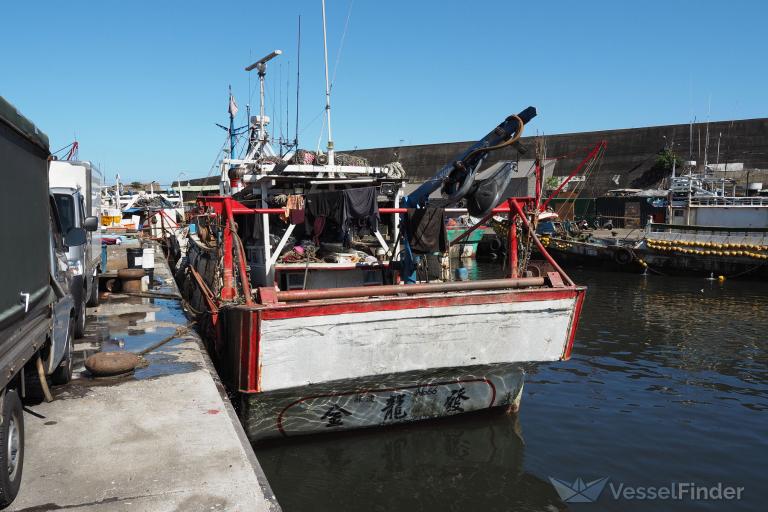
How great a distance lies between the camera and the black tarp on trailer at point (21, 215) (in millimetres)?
3797

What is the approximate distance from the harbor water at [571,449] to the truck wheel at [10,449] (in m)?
2.65

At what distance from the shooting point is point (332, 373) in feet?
20.5

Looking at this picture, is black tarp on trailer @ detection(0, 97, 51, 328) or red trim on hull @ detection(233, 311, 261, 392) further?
red trim on hull @ detection(233, 311, 261, 392)

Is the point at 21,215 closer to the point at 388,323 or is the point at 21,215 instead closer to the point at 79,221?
the point at 388,323

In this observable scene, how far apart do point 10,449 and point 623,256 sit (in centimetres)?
2716

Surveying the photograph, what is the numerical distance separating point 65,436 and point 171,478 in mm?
1332

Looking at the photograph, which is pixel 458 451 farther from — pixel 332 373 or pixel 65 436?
pixel 65 436

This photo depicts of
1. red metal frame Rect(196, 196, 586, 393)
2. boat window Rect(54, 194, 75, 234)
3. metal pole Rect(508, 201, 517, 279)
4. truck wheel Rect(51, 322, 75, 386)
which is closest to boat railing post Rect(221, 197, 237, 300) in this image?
red metal frame Rect(196, 196, 586, 393)

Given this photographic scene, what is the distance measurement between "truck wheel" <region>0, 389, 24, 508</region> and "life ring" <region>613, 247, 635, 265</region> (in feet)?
88.2

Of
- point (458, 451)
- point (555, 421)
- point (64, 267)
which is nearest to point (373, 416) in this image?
point (458, 451)

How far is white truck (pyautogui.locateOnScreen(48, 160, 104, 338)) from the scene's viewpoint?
26.4ft

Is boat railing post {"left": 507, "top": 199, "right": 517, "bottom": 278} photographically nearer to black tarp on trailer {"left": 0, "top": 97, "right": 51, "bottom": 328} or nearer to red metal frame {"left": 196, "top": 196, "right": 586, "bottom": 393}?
red metal frame {"left": 196, "top": 196, "right": 586, "bottom": 393}

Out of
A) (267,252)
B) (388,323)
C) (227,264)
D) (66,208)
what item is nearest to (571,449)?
(388,323)

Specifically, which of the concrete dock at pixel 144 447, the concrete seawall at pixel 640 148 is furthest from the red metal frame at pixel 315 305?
the concrete seawall at pixel 640 148
